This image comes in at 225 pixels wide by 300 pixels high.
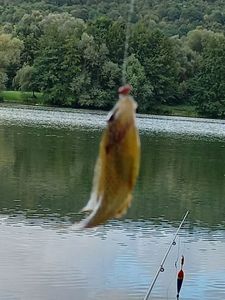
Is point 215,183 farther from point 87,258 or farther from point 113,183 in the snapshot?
point 113,183

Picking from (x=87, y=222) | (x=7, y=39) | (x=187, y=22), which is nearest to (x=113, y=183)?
(x=87, y=222)

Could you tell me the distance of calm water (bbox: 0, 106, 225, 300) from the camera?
18.3 meters

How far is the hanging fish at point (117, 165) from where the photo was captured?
136 centimetres

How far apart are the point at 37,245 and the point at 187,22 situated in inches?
3014

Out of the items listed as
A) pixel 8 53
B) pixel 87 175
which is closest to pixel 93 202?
pixel 87 175

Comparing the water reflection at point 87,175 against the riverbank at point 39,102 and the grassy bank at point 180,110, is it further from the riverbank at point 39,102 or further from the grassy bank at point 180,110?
the riverbank at point 39,102

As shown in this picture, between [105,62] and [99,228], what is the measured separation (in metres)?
38.8

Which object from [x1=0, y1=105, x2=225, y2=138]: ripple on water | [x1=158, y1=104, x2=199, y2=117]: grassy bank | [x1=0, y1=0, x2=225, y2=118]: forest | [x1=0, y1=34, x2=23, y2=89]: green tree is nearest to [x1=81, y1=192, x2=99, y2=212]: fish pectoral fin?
[x1=0, y1=105, x2=225, y2=138]: ripple on water

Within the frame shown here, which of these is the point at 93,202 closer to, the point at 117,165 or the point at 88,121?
the point at 117,165

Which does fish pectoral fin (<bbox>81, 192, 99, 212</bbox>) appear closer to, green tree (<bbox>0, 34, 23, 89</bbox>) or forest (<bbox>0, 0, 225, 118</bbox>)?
forest (<bbox>0, 0, 225, 118</bbox>)

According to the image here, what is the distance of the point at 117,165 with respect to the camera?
54.9 inches

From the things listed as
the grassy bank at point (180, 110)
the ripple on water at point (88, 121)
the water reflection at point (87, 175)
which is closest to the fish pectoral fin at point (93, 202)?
the water reflection at point (87, 175)

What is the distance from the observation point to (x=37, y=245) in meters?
21.0

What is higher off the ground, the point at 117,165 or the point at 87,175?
the point at 117,165
